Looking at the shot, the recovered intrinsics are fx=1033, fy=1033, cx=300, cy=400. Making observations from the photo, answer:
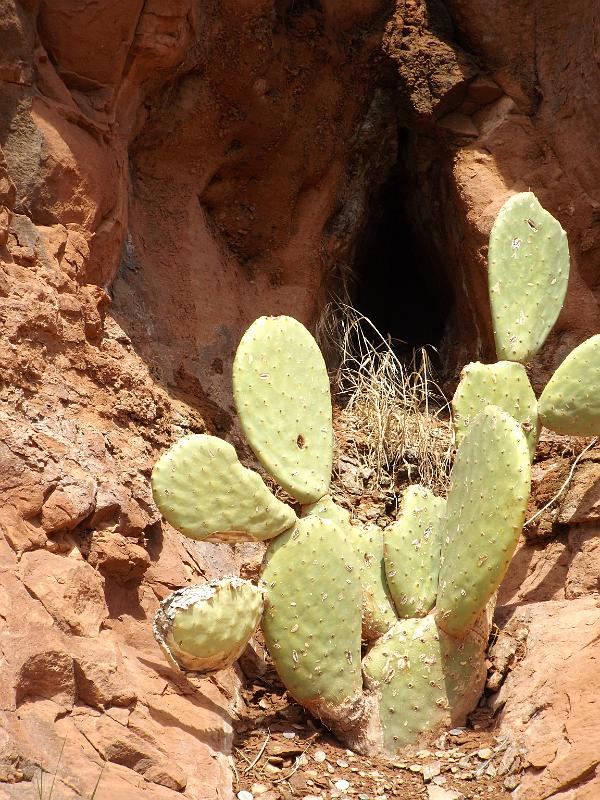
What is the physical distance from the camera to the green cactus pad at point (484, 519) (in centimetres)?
280

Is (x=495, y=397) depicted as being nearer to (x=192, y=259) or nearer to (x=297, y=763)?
(x=297, y=763)

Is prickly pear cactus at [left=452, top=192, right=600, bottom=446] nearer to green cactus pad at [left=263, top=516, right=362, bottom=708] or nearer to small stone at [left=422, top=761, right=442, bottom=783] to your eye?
green cactus pad at [left=263, top=516, right=362, bottom=708]

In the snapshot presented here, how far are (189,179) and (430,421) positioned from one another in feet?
Result: 4.46

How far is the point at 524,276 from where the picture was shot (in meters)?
3.43

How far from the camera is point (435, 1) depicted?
4.54 meters

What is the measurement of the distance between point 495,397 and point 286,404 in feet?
2.36

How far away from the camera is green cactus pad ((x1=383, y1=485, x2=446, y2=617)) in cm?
303

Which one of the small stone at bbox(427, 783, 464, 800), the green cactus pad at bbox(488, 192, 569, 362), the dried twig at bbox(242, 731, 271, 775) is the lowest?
the dried twig at bbox(242, 731, 271, 775)

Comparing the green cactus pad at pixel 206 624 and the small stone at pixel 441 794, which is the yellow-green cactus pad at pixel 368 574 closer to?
the green cactus pad at pixel 206 624

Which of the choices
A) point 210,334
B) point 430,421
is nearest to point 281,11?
point 210,334

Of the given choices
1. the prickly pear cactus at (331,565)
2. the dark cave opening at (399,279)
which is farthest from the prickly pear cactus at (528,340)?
the dark cave opening at (399,279)

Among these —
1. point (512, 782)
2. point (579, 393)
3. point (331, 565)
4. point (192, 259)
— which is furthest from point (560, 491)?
point (192, 259)

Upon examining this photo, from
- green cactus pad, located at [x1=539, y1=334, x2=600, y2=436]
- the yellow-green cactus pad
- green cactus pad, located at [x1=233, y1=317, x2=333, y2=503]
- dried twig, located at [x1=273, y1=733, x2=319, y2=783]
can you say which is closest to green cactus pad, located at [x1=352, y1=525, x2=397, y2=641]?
the yellow-green cactus pad

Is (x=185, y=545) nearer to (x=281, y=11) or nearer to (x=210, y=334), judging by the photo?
(x=210, y=334)
